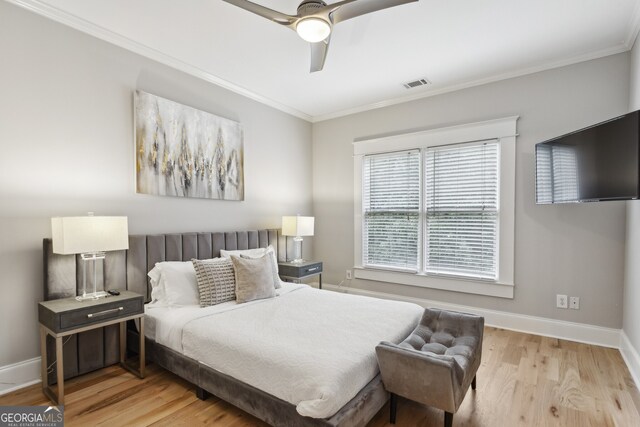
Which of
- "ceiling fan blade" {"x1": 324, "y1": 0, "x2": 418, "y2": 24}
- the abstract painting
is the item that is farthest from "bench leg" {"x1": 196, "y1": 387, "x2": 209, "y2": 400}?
"ceiling fan blade" {"x1": 324, "y1": 0, "x2": 418, "y2": 24}

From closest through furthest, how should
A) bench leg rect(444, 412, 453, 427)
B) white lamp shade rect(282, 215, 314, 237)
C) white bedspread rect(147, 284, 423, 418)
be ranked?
white bedspread rect(147, 284, 423, 418) < bench leg rect(444, 412, 453, 427) < white lamp shade rect(282, 215, 314, 237)

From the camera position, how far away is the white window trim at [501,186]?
3.58m

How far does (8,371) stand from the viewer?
92.1 inches

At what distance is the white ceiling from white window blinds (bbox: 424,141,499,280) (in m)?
0.86

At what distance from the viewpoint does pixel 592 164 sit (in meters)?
2.62

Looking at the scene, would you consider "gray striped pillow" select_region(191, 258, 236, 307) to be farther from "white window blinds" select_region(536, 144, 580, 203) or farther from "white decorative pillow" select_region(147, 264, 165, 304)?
"white window blinds" select_region(536, 144, 580, 203)

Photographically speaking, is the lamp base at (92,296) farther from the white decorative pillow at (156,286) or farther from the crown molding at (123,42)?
the crown molding at (123,42)

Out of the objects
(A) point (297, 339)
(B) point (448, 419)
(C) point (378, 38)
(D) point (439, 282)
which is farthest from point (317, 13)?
(D) point (439, 282)

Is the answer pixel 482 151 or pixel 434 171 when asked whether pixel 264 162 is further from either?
pixel 482 151

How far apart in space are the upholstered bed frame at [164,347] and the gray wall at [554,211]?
2.41 m

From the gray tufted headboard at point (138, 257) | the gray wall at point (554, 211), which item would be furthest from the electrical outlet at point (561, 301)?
the gray tufted headboard at point (138, 257)

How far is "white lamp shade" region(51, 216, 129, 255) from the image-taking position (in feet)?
7.30

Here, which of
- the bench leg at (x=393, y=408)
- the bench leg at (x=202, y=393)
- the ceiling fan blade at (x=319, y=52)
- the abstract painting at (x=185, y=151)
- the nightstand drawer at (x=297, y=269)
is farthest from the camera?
the nightstand drawer at (x=297, y=269)

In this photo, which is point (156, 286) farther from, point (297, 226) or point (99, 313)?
point (297, 226)
